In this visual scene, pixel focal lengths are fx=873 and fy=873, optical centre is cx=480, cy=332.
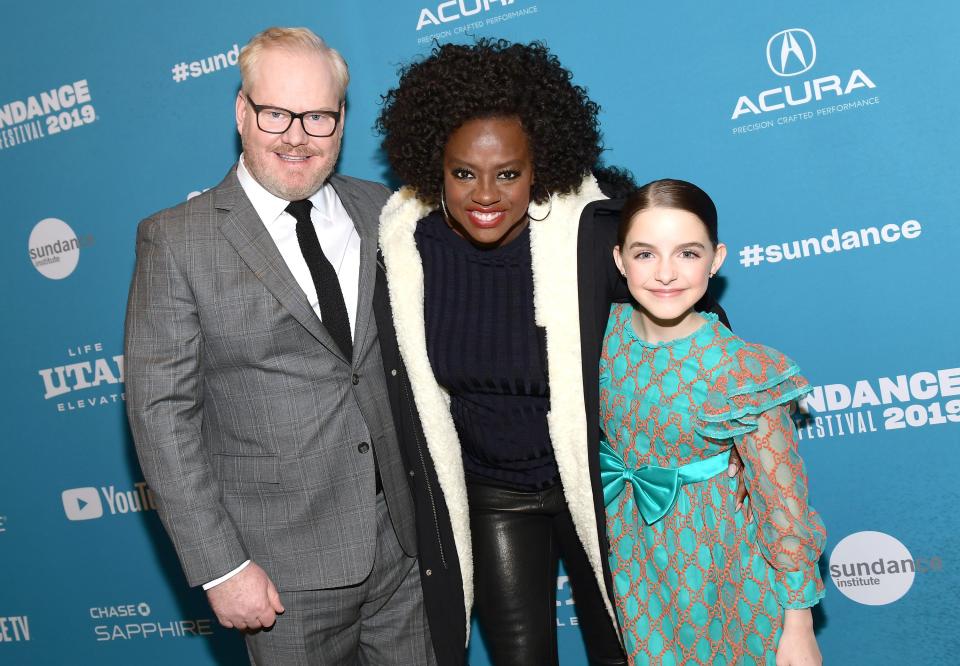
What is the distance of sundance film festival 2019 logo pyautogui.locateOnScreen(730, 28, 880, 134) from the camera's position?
2455 mm

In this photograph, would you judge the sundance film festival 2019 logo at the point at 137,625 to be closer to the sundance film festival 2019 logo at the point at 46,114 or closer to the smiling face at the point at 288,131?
the sundance film festival 2019 logo at the point at 46,114

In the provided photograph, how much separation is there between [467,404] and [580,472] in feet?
1.10

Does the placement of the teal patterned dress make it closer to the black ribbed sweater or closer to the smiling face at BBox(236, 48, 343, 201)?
the black ribbed sweater

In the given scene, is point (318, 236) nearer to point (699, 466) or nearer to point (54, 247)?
point (699, 466)

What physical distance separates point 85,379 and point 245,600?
164 cm

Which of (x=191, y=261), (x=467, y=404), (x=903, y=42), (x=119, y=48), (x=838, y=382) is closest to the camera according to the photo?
(x=191, y=261)

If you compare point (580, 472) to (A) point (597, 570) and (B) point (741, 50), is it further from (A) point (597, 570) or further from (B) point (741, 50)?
(B) point (741, 50)

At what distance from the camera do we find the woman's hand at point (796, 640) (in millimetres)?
1842

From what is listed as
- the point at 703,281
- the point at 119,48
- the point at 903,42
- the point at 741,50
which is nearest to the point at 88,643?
the point at 119,48

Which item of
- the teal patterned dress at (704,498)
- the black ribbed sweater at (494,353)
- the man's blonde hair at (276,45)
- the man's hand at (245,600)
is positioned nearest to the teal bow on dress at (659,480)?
the teal patterned dress at (704,498)

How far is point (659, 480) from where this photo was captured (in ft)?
6.34

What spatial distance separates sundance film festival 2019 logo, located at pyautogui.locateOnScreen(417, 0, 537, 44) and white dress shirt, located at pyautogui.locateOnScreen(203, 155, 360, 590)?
0.77m

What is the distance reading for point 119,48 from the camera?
3074 millimetres

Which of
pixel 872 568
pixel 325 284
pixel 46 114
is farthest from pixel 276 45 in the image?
pixel 872 568
